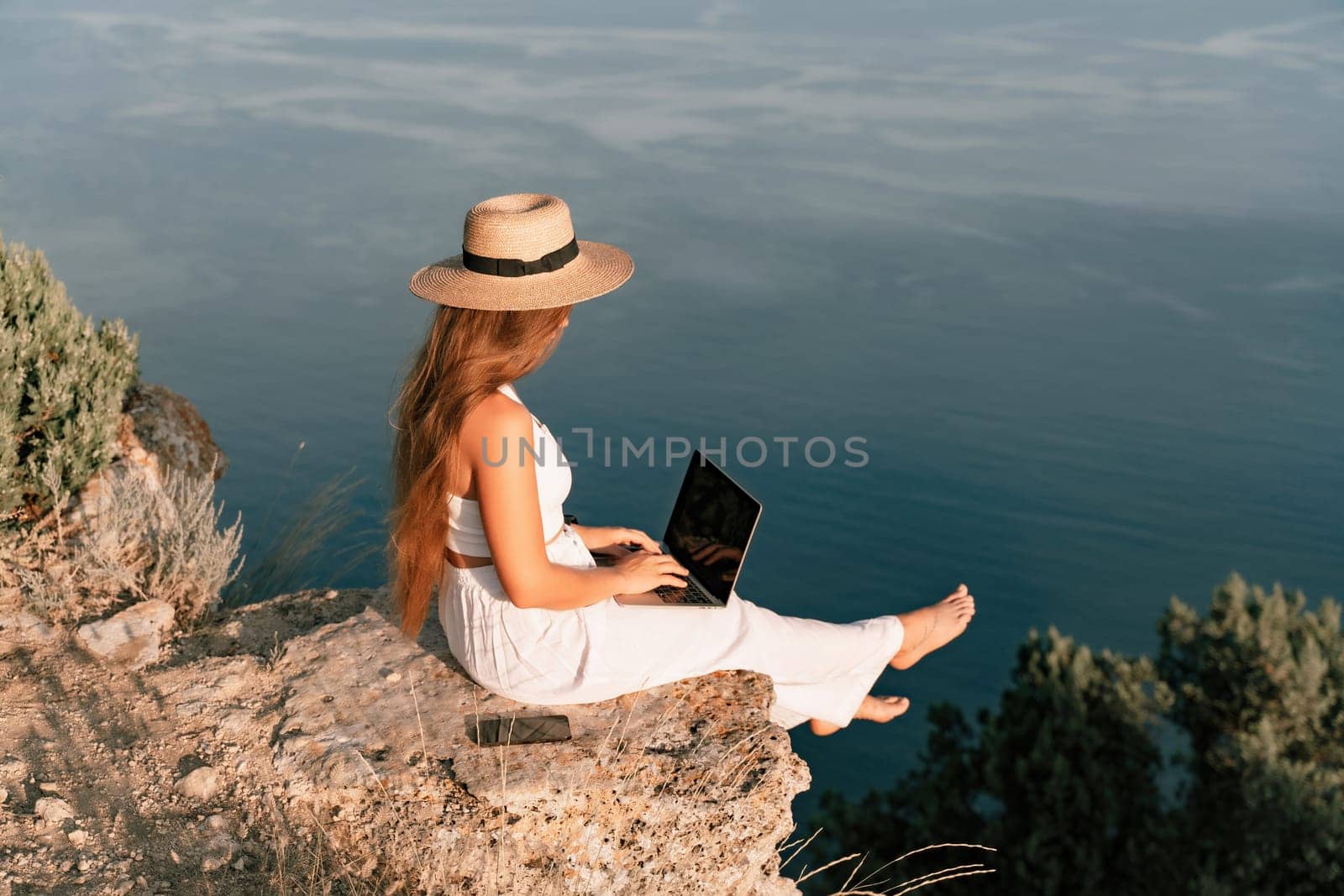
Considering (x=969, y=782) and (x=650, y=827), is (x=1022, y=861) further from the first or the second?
(x=650, y=827)

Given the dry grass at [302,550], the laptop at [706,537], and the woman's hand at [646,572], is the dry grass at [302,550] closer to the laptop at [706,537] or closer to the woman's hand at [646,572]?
the laptop at [706,537]

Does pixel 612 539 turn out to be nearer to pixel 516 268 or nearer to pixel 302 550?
pixel 516 268

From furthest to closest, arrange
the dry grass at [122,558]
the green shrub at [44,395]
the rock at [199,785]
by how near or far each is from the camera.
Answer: the green shrub at [44,395], the dry grass at [122,558], the rock at [199,785]

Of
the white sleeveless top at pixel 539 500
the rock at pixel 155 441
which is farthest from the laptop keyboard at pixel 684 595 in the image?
the rock at pixel 155 441

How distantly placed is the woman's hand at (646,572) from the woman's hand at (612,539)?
207 mm

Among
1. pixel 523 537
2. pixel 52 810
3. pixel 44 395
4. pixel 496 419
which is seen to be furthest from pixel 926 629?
pixel 44 395

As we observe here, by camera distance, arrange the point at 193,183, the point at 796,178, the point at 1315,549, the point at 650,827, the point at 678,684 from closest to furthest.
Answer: the point at 650,827 < the point at 678,684 < the point at 1315,549 < the point at 193,183 < the point at 796,178

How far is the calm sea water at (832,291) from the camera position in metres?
68.3

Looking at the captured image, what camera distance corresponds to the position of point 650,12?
134625mm

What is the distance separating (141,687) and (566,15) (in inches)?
5324

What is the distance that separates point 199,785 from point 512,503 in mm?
1360

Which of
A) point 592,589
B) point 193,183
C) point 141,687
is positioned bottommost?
point 193,183

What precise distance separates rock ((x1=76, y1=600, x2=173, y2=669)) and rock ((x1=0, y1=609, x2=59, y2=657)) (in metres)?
0.15

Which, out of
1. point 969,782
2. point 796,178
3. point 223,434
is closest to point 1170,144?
point 796,178
